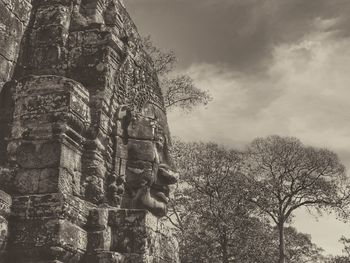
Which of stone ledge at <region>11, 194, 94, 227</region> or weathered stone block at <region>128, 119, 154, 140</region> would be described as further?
weathered stone block at <region>128, 119, 154, 140</region>

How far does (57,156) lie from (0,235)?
32.7 inches

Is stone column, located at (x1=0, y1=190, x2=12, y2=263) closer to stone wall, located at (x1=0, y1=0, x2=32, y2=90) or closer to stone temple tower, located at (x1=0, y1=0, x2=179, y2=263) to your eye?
stone temple tower, located at (x1=0, y1=0, x2=179, y2=263)

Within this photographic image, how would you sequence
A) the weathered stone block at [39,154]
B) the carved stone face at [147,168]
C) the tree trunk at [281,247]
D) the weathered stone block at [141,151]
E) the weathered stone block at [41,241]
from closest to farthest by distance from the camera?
the weathered stone block at [41,241], the weathered stone block at [39,154], the carved stone face at [147,168], the weathered stone block at [141,151], the tree trunk at [281,247]

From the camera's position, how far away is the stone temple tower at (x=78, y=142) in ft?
13.8

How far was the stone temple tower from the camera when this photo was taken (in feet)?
13.8

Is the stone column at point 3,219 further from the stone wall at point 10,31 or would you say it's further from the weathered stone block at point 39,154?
the stone wall at point 10,31

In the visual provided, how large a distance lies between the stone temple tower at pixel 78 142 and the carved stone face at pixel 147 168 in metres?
0.01

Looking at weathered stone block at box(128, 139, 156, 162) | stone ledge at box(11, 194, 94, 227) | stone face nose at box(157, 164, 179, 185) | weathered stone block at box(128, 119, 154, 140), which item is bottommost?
stone ledge at box(11, 194, 94, 227)

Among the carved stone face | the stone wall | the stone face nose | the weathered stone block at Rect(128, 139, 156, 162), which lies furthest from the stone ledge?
the stone face nose

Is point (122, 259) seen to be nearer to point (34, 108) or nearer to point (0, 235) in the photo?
point (0, 235)

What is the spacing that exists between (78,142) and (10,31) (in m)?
1.51

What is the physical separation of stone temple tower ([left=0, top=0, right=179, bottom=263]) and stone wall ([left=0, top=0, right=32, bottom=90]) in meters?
0.01

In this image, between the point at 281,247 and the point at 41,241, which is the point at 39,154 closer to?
the point at 41,241

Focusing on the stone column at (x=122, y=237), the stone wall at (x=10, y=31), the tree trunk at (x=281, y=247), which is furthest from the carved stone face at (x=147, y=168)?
the tree trunk at (x=281, y=247)
